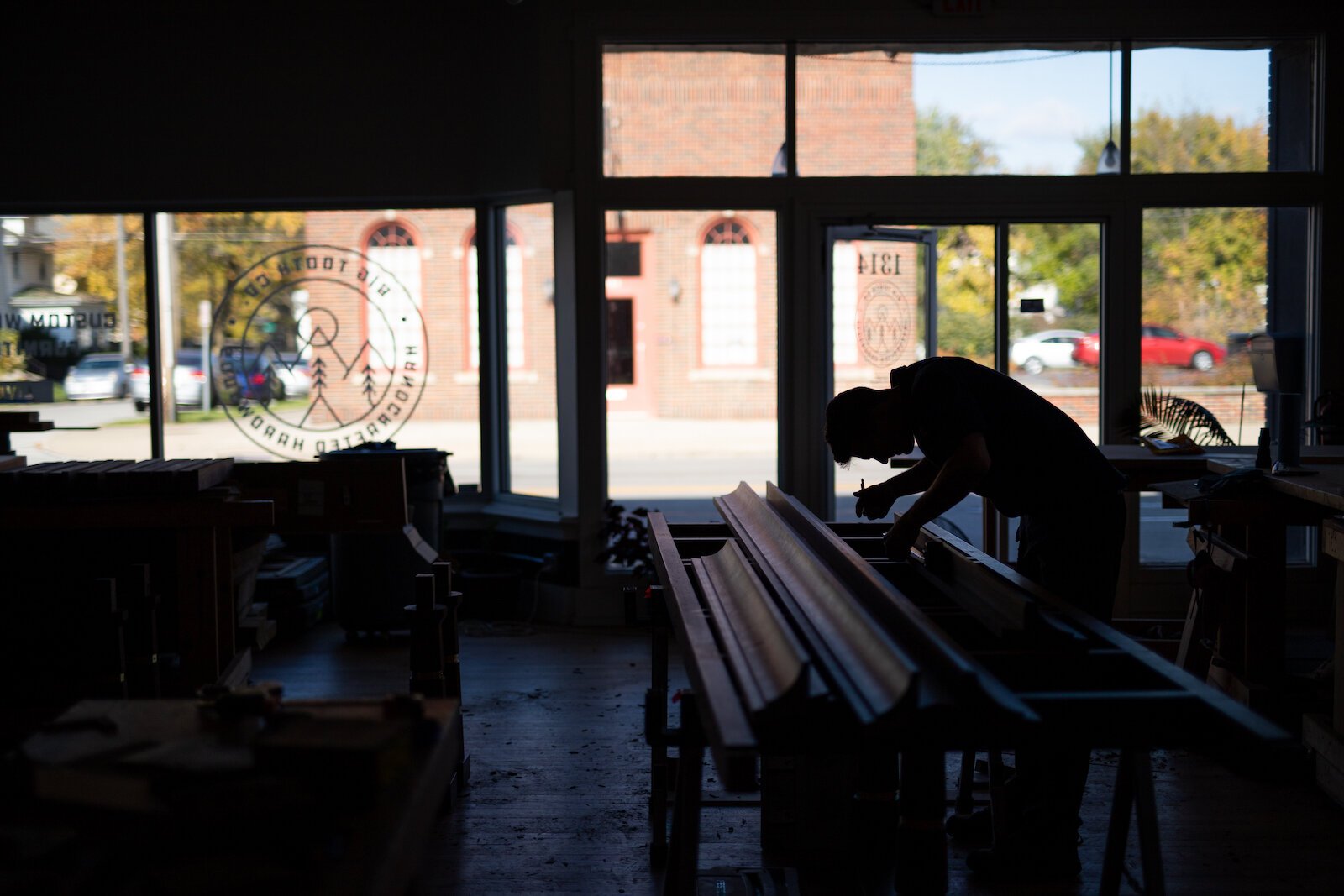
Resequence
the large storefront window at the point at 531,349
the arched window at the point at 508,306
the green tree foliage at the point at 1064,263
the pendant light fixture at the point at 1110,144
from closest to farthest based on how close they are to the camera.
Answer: the pendant light fixture at the point at 1110,144, the green tree foliage at the point at 1064,263, the large storefront window at the point at 531,349, the arched window at the point at 508,306

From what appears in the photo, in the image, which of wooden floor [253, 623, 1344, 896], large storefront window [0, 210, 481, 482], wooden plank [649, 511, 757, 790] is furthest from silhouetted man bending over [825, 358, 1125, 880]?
large storefront window [0, 210, 481, 482]

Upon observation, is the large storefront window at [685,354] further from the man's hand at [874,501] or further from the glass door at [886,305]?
the man's hand at [874,501]

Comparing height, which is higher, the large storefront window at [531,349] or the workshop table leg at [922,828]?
the large storefront window at [531,349]

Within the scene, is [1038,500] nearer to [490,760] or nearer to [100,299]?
[490,760]

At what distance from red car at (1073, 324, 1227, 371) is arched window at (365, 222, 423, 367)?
3.89 m

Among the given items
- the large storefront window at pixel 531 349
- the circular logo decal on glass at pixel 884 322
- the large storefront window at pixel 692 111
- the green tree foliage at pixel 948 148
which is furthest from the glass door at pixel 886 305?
the large storefront window at pixel 531 349

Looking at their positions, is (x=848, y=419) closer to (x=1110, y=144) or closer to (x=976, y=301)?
(x=976, y=301)

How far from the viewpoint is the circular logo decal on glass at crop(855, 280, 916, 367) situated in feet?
23.1

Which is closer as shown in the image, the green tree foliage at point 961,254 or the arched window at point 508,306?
the green tree foliage at point 961,254

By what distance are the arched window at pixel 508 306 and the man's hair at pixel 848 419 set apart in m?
4.29

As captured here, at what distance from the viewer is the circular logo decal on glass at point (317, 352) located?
291 inches

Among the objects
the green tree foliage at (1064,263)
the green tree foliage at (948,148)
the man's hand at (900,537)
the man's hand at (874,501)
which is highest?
the green tree foliage at (948,148)

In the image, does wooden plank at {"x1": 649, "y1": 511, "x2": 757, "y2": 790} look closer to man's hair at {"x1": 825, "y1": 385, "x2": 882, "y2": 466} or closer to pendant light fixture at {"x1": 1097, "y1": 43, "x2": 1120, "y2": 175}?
man's hair at {"x1": 825, "y1": 385, "x2": 882, "y2": 466}

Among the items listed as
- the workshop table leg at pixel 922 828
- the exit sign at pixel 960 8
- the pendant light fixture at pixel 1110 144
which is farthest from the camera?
the pendant light fixture at pixel 1110 144
